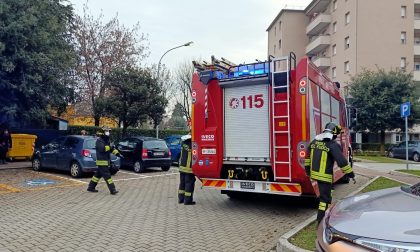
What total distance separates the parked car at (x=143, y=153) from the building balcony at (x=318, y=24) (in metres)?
33.9

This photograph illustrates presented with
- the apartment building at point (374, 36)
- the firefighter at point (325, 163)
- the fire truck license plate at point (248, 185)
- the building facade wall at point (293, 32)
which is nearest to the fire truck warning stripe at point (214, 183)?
the fire truck license plate at point (248, 185)

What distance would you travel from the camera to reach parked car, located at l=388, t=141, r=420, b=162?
2845cm

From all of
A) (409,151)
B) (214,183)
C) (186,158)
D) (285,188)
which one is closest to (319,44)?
(409,151)

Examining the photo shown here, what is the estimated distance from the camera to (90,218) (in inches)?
312

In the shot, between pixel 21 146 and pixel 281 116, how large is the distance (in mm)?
15126

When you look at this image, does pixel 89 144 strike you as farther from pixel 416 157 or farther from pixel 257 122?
pixel 416 157

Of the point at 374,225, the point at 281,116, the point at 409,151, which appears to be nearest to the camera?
the point at 374,225

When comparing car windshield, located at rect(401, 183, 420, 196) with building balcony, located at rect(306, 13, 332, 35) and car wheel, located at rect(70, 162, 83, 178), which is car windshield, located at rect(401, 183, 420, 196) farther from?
building balcony, located at rect(306, 13, 332, 35)

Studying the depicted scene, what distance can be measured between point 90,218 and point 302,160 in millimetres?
4428

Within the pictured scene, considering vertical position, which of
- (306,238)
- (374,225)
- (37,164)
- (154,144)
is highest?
(154,144)

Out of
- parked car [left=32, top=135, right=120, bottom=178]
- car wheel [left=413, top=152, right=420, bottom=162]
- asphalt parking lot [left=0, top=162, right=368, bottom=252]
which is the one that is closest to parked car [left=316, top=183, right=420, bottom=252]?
asphalt parking lot [left=0, top=162, right=368, bottom=252]

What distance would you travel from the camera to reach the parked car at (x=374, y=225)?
295 cm

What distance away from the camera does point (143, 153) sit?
16.4m

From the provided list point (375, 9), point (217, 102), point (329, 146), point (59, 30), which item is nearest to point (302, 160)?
point (329, 146)
